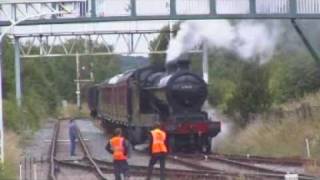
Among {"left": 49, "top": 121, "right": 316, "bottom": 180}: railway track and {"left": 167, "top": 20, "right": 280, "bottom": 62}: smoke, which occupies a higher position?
{"left": 167, "top": 20, "right": 280, "bottom": 62}: smoke

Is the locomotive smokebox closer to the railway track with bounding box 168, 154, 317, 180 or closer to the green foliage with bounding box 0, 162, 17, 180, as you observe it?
the railway track with bounding box 168, 154, 317, 180

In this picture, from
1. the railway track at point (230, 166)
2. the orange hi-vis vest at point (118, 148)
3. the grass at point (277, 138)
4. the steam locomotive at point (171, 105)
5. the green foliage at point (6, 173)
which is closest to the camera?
the orange hi-vis vest at point (118, 148)

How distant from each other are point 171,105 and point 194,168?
5.39 m

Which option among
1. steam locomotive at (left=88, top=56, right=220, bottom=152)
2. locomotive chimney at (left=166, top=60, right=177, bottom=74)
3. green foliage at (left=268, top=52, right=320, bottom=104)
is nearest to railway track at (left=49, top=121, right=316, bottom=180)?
steam locomotive at (left=88, top=56, right=220, bottom=152)

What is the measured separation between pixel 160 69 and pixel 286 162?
9470 mm

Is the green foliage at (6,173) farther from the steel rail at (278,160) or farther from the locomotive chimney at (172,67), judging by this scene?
the locomotive chimney at (172,67)

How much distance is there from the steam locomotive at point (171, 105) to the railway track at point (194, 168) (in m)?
0.77

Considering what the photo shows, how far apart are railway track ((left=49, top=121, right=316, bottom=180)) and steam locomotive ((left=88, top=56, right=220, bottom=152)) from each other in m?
0.77

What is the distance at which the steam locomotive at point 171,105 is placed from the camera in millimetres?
31672

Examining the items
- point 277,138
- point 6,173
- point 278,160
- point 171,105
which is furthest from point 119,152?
point 277,138

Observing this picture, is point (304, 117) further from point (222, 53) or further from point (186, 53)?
point (222, 53)

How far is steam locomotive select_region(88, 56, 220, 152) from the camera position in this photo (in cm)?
3167

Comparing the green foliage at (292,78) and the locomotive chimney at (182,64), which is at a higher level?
the locomotive chimney at (182,64)

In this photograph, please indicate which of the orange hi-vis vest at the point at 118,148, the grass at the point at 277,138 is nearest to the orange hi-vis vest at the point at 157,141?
the orange hi-vis vest at the point at 118,148
